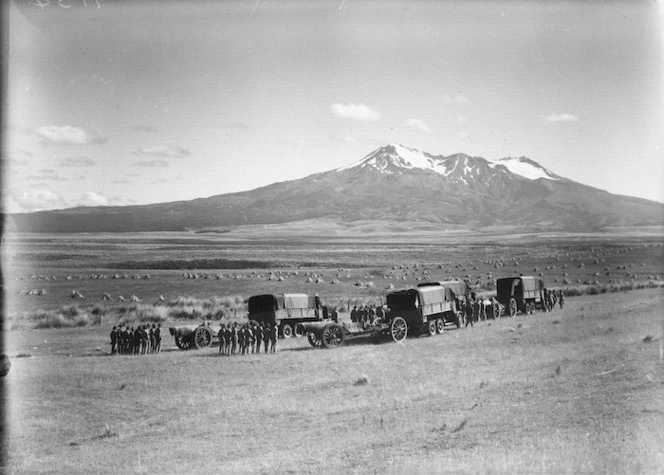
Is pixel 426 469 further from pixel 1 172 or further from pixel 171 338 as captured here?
pixel 171 338

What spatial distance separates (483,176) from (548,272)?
6998mm

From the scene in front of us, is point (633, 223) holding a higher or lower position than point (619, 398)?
higher

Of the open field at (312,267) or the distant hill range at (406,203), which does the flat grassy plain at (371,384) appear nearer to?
the open field at (312,267)

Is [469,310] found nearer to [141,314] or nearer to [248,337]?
[248,337]

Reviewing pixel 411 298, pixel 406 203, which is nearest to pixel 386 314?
pixel 411 298

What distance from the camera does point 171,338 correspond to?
2689 cm

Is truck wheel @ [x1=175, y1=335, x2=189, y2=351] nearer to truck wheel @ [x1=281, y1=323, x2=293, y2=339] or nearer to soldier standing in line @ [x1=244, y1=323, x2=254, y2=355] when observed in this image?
soldier standing in line @ [x1=244, y1=323, x2=254, y2=355]

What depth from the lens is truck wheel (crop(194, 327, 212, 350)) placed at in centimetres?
2344

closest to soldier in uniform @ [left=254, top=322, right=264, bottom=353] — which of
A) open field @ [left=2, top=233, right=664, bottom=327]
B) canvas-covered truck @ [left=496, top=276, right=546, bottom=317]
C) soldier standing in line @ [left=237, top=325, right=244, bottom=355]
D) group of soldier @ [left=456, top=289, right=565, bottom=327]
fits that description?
soldier standing in line @ [left=237, top=325, right=244, bottom=355]

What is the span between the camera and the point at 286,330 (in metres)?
25.7

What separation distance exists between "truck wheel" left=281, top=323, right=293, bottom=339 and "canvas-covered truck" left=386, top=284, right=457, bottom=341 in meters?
5.09

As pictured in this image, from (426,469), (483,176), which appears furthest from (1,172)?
(483,176)

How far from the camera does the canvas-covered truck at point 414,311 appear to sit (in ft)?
73.8

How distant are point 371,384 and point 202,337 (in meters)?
9.98
